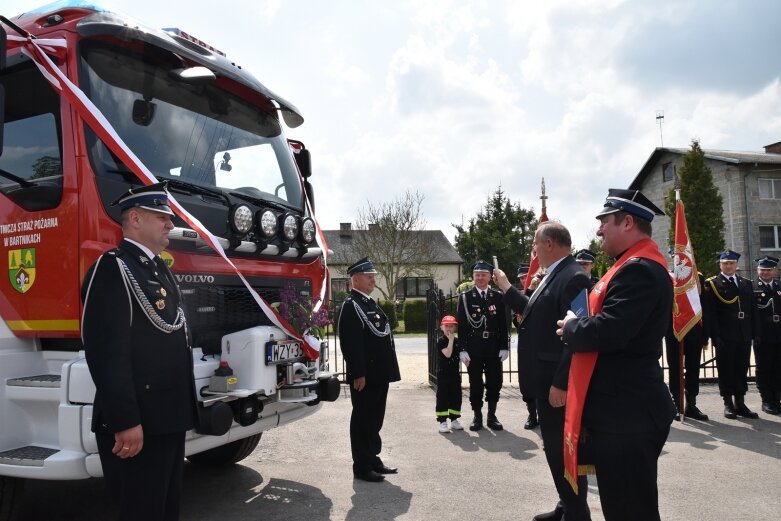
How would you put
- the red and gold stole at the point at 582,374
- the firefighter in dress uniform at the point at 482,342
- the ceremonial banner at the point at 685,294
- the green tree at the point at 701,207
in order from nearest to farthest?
1. the red and gold stole at the point at 582,374
2. the firefighter in dress uniform at the point at 482,342
3. the ceremonial banner at the point at 685,294
4. the green tree at the point at 701,207

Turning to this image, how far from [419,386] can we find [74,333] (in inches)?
300

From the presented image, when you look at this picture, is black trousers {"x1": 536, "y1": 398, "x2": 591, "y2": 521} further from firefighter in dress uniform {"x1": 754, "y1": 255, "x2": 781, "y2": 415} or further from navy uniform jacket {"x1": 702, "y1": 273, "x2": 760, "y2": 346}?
firefighter in dress uniform {"x1": 754, "y1": 255, "x2": 781, "y2": 415}

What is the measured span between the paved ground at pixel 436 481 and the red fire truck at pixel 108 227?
91 centimetres

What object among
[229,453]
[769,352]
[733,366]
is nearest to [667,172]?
[769,352]

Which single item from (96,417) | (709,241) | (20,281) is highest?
(709,241)

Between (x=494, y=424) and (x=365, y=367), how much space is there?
2.66 m

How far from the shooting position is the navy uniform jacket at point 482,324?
7367 millimetres

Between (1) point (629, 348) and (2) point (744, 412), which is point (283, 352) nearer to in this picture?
(1) point (629, 348)

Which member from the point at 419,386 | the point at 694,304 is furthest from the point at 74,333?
the point at 419,386

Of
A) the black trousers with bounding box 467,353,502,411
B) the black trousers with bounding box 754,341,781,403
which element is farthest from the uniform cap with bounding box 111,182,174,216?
the black trousers with bounding box 754,341,781,403

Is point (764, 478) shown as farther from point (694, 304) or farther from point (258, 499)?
point (258, 499)

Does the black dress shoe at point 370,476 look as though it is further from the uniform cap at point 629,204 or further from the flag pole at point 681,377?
the flag pole at point 681,377

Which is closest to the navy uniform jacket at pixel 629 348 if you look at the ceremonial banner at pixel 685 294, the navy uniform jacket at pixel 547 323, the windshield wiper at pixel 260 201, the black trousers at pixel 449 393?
the navy uniform jacket at pixel 547 323

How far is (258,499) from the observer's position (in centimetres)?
484
